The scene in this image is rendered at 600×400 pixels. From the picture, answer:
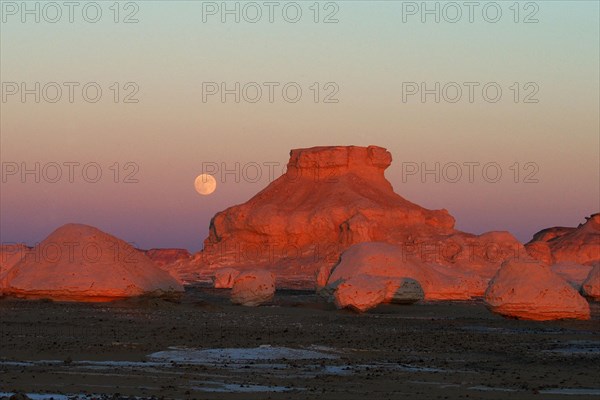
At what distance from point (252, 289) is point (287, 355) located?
21.4 m

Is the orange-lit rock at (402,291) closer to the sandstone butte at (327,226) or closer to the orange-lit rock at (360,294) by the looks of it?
the orange-lit rock at (360,294)

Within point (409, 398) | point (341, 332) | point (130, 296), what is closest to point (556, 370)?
point (409, 398)

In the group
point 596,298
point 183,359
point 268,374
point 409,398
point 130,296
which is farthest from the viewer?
point 596,298

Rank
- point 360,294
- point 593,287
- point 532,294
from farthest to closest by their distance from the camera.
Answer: point 593,287 → point 360,294 → point 532,294

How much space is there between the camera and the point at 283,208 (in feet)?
282

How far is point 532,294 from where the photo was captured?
3170cm

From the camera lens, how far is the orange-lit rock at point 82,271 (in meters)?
37.2

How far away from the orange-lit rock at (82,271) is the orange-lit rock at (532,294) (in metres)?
12.5

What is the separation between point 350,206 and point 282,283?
1324cm

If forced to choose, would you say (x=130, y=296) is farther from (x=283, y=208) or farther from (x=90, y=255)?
(x=283, y=208)

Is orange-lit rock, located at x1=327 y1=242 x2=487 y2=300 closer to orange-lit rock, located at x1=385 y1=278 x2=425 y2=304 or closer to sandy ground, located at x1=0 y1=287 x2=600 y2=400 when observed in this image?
orange-lit rock, located at x1=385 y1=278 x2=425 y2=304

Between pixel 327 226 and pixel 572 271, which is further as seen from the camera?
pixel 327 226

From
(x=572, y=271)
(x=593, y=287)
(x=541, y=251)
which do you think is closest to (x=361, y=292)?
(x=593, y=287)

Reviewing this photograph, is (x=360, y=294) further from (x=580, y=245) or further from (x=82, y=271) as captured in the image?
(x=580, y=245)
